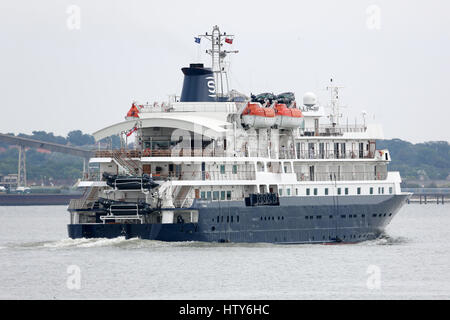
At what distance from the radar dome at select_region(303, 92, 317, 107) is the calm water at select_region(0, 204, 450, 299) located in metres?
11.2

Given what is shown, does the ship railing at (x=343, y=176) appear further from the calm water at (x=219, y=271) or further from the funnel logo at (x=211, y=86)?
the funnel logo at (x=211, y=86)

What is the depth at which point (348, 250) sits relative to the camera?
60.5m

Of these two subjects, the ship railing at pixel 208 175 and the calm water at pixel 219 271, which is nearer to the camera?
the calm water at pixel 219 271

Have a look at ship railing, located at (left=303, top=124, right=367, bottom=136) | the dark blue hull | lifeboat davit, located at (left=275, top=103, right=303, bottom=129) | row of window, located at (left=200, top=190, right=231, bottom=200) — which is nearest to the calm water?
the dark blue hull

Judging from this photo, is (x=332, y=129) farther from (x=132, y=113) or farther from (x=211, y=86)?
(x=132, y=113)

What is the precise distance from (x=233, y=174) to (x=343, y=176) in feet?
30.9

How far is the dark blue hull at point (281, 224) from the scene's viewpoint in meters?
57.4

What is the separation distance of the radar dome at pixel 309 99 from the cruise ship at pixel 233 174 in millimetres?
92

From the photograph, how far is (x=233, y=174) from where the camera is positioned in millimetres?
61000

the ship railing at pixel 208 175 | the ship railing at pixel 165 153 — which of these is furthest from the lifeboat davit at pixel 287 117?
the ship railing at pixel 165 153

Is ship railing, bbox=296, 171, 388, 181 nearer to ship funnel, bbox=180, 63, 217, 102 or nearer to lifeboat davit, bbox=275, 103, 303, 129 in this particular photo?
lifeboat davit, bbox=275, 103, 303, 129

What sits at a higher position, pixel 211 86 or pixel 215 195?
pixel 211 86

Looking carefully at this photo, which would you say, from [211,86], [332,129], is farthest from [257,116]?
[332,129]
